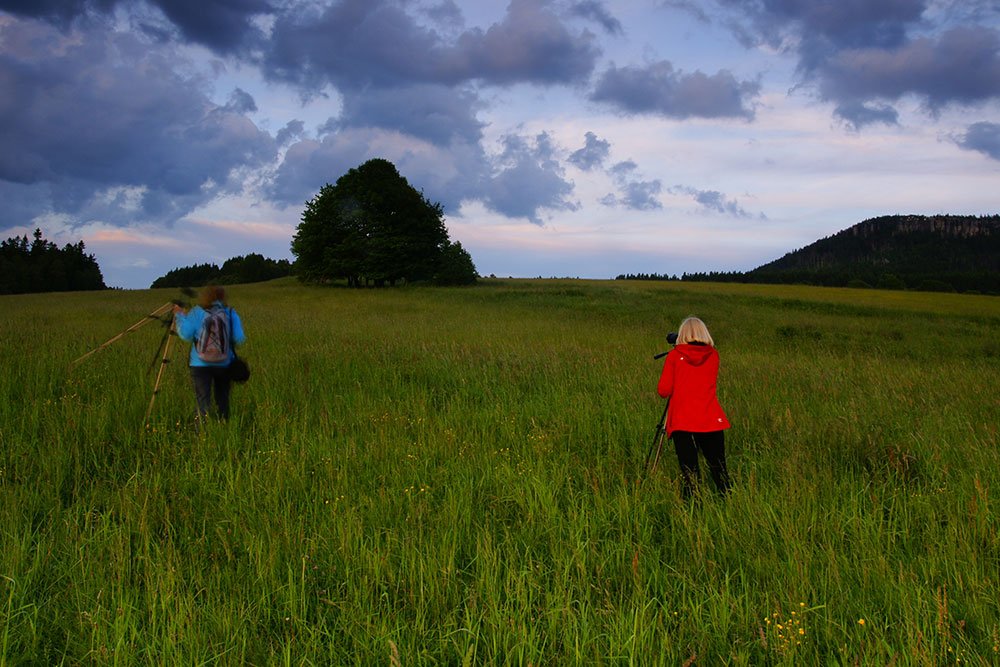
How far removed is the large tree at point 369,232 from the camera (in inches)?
1838

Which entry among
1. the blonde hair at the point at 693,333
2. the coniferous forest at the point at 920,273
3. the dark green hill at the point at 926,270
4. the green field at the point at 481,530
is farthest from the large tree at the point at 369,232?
the dark green hill at the point at 926,270

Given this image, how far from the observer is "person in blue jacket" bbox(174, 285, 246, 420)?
21.7ft

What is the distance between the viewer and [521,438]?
19.5 ft

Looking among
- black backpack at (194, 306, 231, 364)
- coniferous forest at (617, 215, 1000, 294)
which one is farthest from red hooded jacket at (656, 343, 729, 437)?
coniferous forest at (617, 215, 1000, 294)

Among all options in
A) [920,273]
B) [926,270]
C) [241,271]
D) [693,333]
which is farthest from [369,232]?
[926,270]

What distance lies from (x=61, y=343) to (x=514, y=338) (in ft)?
34.2

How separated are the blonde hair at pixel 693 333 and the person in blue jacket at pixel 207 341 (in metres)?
5.02

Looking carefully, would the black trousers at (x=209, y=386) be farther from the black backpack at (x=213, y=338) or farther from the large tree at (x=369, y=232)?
the large tree at (x=369, y=232)

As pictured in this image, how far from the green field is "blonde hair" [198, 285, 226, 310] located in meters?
1.51

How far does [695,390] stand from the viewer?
191 inches

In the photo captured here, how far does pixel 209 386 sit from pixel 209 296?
1.11m

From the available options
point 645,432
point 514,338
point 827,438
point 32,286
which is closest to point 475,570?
point 645,432

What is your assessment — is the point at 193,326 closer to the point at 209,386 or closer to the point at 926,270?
the point at 209,386

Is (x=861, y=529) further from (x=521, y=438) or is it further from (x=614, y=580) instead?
(x=521, y=438)
